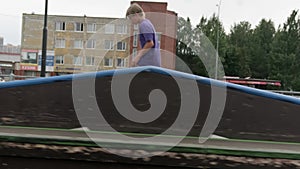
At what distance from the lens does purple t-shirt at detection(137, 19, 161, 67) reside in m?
2.46

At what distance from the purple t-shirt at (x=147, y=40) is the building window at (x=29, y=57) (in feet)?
149

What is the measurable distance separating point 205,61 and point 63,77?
0.73 meters

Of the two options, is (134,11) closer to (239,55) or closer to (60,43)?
(239,55)

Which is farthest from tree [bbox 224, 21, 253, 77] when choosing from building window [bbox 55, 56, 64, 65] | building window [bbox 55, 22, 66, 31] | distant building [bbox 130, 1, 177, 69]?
distant building [bbox 130, 1, 177, 69]

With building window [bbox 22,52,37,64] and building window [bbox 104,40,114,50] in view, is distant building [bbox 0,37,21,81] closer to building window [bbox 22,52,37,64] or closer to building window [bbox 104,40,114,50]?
building window [bbox 22,52,37,64]

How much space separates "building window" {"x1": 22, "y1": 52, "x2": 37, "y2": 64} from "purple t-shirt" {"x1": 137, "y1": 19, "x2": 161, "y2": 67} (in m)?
45.5

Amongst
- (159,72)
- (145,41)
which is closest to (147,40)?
(145,41)

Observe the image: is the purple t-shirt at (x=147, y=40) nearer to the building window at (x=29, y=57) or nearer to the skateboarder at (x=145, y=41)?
the skateboarder at (x=145, y=41)

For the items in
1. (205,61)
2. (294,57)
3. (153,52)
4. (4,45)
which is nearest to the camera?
(205,61)

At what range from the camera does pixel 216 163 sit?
1.88 metres

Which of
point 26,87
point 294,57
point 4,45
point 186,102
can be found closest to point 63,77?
point 26,87

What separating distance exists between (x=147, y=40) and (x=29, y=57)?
46464 millimetres

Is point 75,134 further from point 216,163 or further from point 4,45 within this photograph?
point 4,45

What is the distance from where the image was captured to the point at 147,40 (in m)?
2.60
